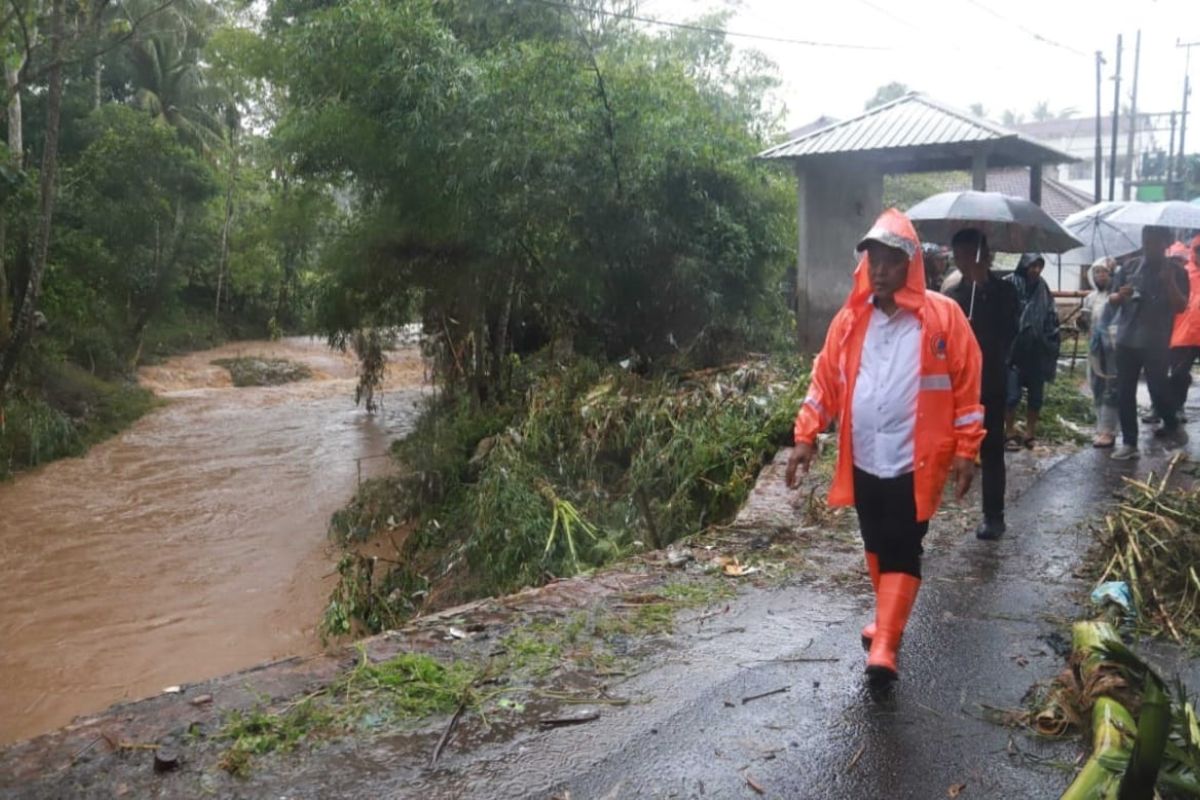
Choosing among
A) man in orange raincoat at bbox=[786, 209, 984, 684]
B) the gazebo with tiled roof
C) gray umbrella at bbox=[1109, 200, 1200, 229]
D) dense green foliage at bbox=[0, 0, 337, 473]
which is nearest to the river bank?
man in orange raincoat at bbox=[786, 209, 984, 684]

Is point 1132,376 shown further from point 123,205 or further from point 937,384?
point 123,205

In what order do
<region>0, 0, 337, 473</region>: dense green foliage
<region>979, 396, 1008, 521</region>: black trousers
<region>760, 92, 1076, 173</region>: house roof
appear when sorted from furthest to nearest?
<region>0, 0, 337, 473</region>: dense green foliage, <region>760, 92, 1076, 173</region>: house roof, <region>979, 396, 1008, 521</region>: black trousers

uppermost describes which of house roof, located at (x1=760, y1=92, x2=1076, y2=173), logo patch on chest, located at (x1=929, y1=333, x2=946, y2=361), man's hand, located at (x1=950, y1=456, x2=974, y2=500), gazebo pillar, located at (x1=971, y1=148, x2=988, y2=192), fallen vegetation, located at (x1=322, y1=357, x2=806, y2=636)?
house roof, located at (x1=760, y1=92, x2=1076, y2=173)

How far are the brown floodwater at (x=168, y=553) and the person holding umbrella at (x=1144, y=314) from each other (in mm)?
6745

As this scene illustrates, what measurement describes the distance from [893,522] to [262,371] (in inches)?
949

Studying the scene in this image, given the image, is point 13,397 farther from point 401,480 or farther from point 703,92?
point 703,92

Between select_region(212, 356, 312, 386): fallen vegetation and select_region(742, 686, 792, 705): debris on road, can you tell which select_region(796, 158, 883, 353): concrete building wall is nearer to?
select_region(742, 686, 792, 705): debris on road

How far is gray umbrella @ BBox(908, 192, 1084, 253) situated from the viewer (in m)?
6.50

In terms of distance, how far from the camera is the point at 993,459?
5.61 meters

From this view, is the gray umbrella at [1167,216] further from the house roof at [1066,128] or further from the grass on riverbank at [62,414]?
the house roof at [1066,128]

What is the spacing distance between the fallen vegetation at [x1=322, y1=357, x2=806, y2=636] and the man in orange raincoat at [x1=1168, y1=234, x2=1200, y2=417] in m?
3.05

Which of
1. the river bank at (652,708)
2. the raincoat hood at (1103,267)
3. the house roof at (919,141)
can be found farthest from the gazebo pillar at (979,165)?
the river bank at (652,708)

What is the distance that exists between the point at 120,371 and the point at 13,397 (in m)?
6.56

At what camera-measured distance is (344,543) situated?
10.9 m
